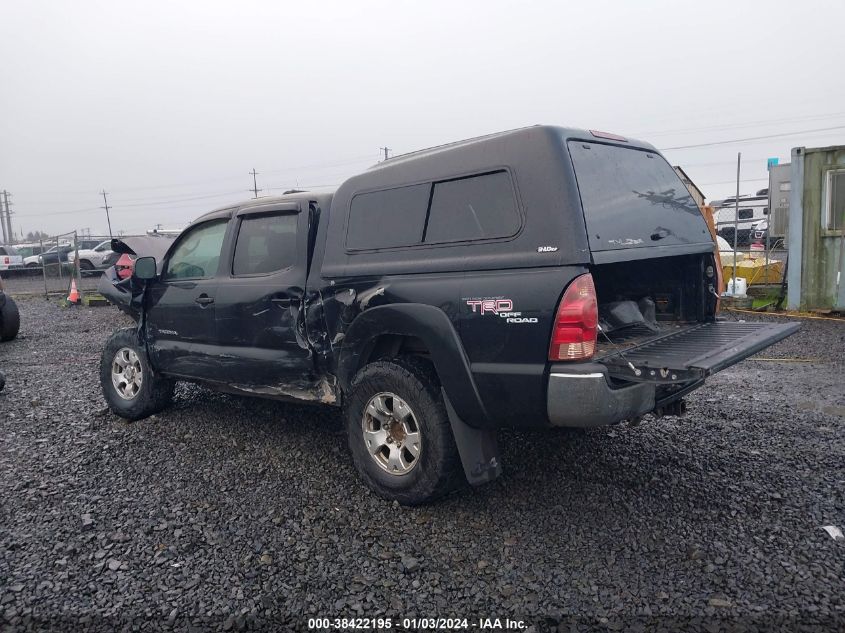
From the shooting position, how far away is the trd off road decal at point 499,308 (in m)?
3.31

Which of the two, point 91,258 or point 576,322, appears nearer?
point 576,322

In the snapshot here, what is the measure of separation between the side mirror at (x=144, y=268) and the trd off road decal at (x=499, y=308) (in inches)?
132

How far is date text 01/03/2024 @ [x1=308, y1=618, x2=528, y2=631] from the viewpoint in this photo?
281 centimetres

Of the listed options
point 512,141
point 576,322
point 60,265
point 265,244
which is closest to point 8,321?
point 265,244

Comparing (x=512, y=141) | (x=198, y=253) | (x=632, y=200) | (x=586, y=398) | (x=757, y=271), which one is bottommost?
(x=757, y=271)

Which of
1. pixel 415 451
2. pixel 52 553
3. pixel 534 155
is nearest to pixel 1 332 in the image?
pixel 52 553

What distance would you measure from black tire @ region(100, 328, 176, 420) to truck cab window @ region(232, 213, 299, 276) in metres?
1.42

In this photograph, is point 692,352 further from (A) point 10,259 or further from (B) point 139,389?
(A) point 10,259

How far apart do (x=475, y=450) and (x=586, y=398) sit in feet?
2.49

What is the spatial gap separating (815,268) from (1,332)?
13383 mm

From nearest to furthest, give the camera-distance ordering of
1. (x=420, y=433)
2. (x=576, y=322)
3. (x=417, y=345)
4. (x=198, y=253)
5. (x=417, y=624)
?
1. (x=417, y=624)
2. (x=576, y=322)
3. (x=420, y=433)
4. (x=417, y=345)
5. (x=198, y=253)

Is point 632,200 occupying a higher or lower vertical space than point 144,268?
higher

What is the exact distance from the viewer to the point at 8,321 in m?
11.1

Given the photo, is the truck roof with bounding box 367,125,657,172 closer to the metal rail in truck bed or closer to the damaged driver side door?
the damaged driver side door
